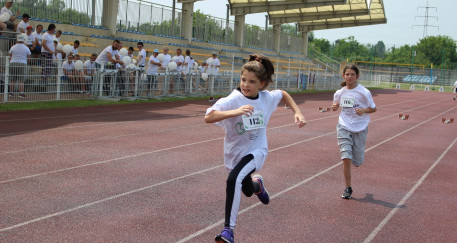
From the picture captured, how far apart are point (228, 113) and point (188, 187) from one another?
9.63 feet

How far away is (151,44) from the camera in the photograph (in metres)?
30.1

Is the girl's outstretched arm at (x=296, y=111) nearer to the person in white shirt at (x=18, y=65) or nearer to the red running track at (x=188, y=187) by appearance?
the red running track at (x=188, y=187)

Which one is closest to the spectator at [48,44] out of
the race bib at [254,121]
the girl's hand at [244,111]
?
the race bib at [254,121]

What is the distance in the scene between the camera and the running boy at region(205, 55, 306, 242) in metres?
4.70

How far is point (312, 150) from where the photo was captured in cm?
1143

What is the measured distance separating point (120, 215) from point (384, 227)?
9.69ft

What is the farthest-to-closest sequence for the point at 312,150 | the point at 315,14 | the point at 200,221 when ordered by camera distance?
1. the point at 315,14
2. the point at 312,150
3. the point at 200,221

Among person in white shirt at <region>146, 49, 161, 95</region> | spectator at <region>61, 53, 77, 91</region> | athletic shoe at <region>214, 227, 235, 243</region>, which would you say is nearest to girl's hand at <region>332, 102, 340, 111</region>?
athletic shoe at <region>214, 227, 235, 243</region>

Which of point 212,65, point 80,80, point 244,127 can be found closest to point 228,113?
point 244,127

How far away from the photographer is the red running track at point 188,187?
5.43 metres

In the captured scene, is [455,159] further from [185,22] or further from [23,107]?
[185,22]

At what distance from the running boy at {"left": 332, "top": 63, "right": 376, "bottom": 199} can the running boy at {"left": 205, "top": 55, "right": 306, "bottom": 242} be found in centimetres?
252

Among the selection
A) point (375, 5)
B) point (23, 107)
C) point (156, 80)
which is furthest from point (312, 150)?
point (375, 5)

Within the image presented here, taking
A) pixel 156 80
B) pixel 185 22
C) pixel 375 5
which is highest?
pixel 375 5
